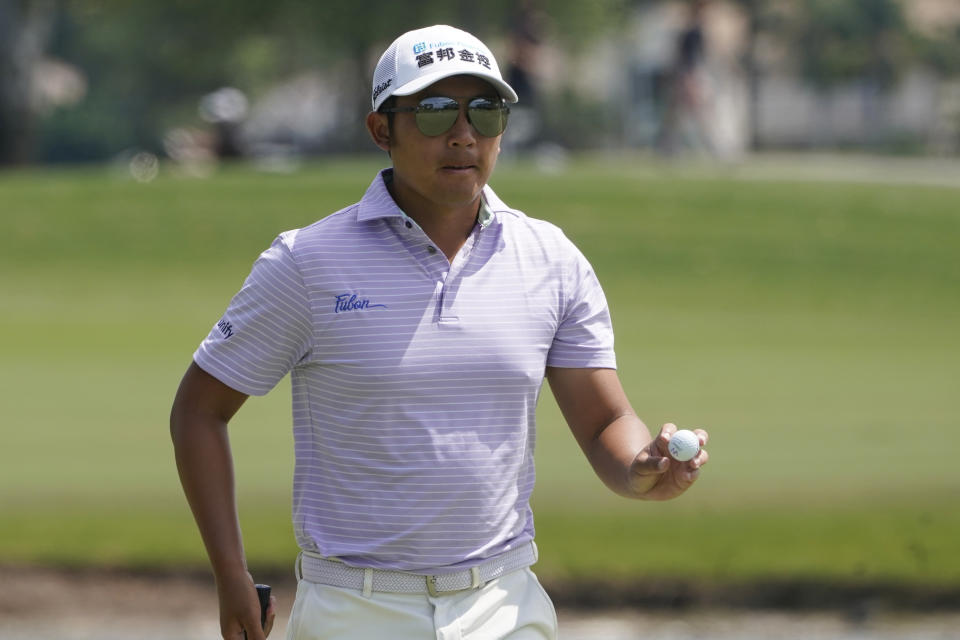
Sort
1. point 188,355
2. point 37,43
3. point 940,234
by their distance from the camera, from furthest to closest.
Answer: point 37,43 → point 940,234 → point 188,355

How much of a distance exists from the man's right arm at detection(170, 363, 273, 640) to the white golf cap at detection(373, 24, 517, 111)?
701mm

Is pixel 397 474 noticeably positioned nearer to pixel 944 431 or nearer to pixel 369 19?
pixel 944 431

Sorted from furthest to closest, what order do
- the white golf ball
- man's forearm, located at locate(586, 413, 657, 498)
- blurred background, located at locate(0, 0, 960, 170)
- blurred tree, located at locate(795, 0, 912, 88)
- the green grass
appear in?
blurred tree, located at locate(795, 0, 912, 88), blurred background, located at locate(0, 0, 960, 170), the green grass, man's forearm, located at locate(586, 413, 657, 498), the white golf ball

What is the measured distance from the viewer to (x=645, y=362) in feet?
41.9

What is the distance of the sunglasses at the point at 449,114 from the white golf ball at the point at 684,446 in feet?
2.34

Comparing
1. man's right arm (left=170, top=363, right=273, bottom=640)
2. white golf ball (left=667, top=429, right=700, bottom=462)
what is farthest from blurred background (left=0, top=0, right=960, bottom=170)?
white golf ball (left=667, top=429, right=700, bottom=462)

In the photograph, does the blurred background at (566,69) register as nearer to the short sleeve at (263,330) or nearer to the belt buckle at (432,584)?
the short sleeve at (263,330)

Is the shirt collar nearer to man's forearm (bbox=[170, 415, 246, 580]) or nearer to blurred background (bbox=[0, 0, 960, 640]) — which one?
man's forearm (bbox=[170, 415, 246, 580])

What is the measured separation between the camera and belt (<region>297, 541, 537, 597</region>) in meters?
3.18

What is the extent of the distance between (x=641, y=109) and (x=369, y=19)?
1776 cm

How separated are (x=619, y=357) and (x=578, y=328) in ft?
32.2

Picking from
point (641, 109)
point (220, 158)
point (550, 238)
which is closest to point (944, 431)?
point (550, 238)

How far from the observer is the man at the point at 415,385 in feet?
10.3

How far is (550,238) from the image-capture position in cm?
337
